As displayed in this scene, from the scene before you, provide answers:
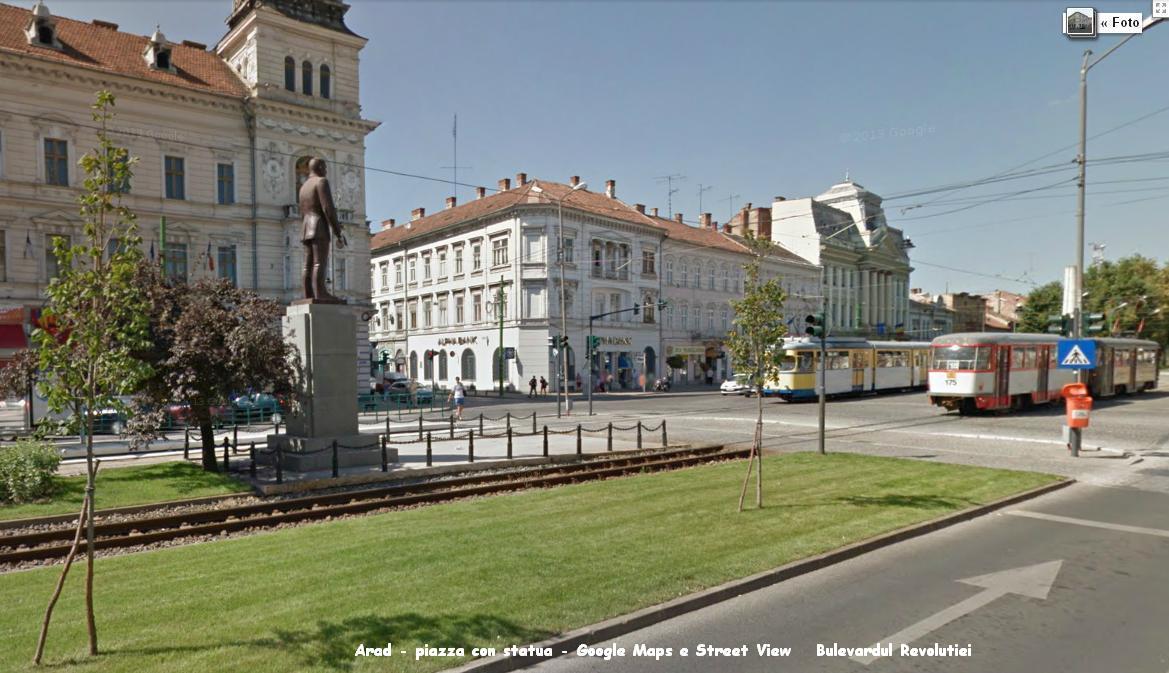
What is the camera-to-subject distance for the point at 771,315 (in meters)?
10.1

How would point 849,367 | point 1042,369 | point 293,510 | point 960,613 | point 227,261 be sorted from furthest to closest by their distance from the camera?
point 227,261 < point 849,367 < point 1042,369 < point 293,510 < point 960,613

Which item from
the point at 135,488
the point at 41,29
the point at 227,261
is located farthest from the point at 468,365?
the point at 135,488

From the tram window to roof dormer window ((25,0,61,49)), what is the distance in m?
43.8

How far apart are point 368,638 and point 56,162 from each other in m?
38.0

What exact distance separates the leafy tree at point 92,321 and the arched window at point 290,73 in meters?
38.2

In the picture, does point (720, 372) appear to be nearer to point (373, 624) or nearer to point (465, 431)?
point (465, 431)

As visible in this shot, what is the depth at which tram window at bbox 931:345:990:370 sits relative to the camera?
26.0m

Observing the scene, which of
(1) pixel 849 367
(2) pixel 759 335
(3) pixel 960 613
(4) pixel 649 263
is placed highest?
(4) pixel 649 263

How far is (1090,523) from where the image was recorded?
32.4 ft

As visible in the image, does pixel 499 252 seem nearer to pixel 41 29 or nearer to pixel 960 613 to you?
pixel 41 29

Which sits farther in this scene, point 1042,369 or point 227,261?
point 227,261

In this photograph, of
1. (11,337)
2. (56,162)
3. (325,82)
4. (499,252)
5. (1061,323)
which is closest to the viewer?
(1061,323)

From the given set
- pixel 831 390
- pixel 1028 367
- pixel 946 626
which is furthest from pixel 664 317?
pixel 946 626

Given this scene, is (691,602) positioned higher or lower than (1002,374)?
lower
